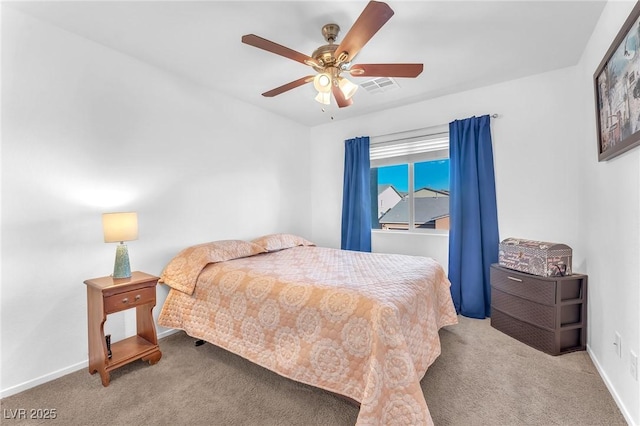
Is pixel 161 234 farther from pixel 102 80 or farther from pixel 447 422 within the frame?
pixel 447 422

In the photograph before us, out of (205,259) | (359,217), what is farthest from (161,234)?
(359,217)

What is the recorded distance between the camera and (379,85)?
3123mm

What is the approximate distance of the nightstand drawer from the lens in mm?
2020

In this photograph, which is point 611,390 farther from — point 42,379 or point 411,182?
point 42,379

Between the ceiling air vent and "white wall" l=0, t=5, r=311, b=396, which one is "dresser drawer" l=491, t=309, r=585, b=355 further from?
"white wall" l=0, t=5, r=311, b=396

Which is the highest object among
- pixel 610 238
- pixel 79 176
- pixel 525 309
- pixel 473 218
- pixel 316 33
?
pixel 316 33

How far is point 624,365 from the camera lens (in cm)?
166

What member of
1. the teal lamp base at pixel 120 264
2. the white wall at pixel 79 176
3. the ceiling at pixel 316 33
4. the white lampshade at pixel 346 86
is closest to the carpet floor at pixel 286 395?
the white wall at pixel 79 176

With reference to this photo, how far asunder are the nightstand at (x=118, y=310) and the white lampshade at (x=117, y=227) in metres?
0.33

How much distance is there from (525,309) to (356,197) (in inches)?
90.1

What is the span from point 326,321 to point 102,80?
2617 millimetres

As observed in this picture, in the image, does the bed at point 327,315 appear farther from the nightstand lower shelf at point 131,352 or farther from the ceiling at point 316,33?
the ceiling at point 316,33

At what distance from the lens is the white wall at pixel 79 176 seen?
1.94 m

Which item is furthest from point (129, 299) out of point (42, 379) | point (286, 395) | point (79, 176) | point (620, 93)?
point (620, 93)
